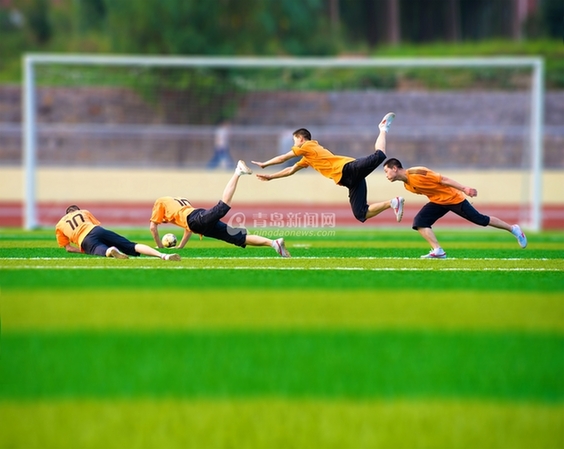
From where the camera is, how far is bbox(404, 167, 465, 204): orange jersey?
10133 millimetres

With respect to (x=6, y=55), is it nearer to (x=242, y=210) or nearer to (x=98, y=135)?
(x=98, y=135)

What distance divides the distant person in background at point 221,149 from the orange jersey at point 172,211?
11.9 meters

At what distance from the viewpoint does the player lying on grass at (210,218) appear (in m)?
9.49

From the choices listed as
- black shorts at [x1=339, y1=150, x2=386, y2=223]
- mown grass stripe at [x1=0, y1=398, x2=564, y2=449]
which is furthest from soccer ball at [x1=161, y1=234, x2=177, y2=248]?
mown grass stripe at [x1=0, y1=398, x2=564, y2=449]

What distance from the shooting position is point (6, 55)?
38.5m

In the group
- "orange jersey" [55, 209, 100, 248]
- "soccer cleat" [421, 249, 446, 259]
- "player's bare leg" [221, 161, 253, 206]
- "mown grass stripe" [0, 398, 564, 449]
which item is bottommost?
"mown grass stripe" [0, 398, 564, 449]

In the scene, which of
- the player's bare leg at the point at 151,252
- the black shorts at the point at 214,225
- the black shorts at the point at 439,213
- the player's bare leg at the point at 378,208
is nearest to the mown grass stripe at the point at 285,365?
the player's bare leg at the point at 151,252

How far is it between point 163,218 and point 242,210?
1139cm

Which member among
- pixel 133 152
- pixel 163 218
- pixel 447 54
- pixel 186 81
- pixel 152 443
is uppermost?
pixel 447 54

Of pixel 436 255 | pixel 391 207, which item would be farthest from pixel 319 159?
pixel 436 255

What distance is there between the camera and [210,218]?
9453mm

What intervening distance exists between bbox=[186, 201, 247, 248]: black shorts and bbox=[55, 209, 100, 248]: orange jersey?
1104mm

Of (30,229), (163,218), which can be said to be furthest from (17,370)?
(30,229)
